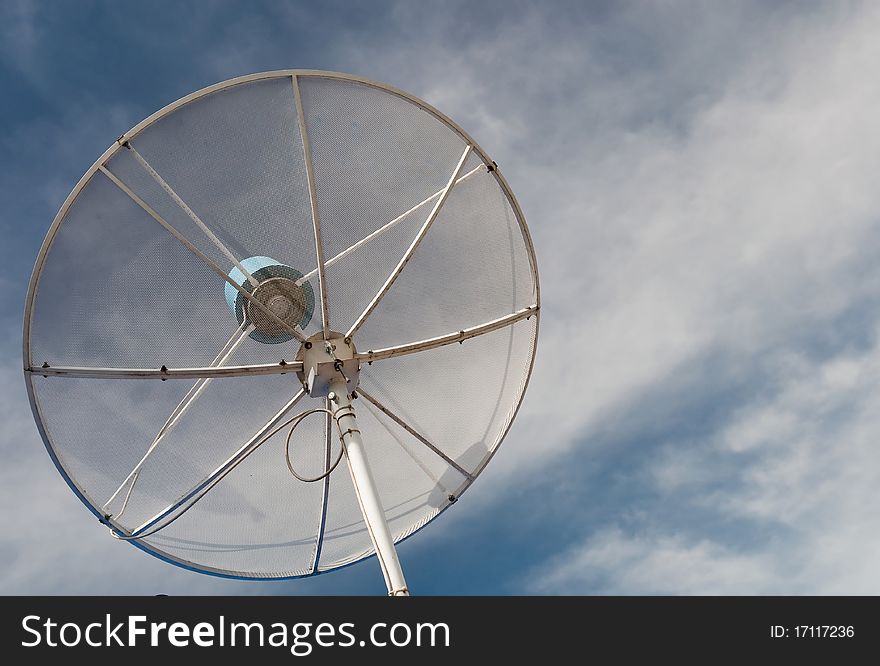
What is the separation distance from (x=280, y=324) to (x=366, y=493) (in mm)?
3258

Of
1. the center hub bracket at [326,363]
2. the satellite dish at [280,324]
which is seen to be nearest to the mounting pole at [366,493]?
the satellite dish at [280,324]

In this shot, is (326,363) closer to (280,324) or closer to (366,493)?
(280,324)

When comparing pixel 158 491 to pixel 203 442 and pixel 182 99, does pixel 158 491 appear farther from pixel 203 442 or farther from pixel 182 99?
pixel 182 99

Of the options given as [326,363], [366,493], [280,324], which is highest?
[280,324]

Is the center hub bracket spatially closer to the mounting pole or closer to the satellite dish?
the satellite dish

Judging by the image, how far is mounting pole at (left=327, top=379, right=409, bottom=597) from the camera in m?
11.2

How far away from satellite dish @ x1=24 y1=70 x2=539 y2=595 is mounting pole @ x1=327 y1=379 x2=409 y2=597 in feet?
0.11

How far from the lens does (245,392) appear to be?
1460cm

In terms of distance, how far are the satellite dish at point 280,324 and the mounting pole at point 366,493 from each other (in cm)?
3

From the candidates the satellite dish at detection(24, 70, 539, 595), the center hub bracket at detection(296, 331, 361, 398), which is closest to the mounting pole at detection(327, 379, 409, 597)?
the satellite dish at detection(24, 70, 539, 595)

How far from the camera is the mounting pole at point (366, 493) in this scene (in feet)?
36.9

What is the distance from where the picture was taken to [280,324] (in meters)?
13.5

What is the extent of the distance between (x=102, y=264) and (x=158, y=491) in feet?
13.5

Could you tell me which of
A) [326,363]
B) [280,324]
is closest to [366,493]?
[326,363]
